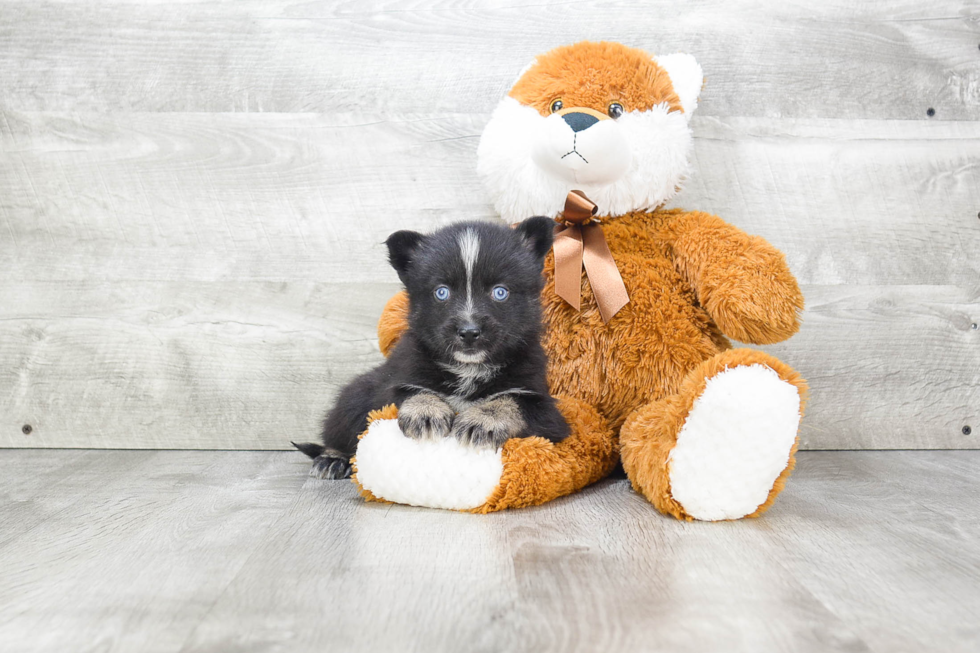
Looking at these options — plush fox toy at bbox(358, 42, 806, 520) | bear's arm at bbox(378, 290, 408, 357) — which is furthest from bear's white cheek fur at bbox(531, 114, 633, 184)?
bear's arm at bbox(378, 290, 408, 357)

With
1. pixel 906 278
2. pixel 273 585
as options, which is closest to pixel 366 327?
pixel 273 585

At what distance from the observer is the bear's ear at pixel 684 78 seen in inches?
80.0

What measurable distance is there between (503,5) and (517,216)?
808mm

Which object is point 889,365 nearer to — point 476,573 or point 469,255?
point 469,255

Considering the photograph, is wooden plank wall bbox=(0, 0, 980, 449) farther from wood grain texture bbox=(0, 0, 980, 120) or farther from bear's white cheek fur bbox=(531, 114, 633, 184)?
bear's white cheek fur bbox=(531, 114, 633, 184)

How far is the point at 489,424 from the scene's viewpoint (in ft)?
5.39

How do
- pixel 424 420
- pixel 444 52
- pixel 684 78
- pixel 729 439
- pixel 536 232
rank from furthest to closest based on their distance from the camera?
pixel 444 52 < pixel 684 78 < pixel 536 232 < pixel 424 420 < pixel 729 439

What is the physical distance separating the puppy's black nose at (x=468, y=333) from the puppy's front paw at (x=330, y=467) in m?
0.68

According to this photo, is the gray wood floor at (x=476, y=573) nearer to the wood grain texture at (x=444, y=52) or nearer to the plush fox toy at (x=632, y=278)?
the plush fox toy at (x=632, y=278)

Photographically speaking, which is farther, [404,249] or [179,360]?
[179,360]

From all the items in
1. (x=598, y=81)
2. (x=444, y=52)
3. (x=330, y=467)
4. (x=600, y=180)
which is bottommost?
(x=330, y=467)

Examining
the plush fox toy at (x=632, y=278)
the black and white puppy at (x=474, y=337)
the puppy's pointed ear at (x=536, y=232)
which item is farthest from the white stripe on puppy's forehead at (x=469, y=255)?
the plush fox toy at (x=632, y=278)

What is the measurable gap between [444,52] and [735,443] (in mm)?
1540

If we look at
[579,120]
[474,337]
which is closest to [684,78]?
[579,120]
